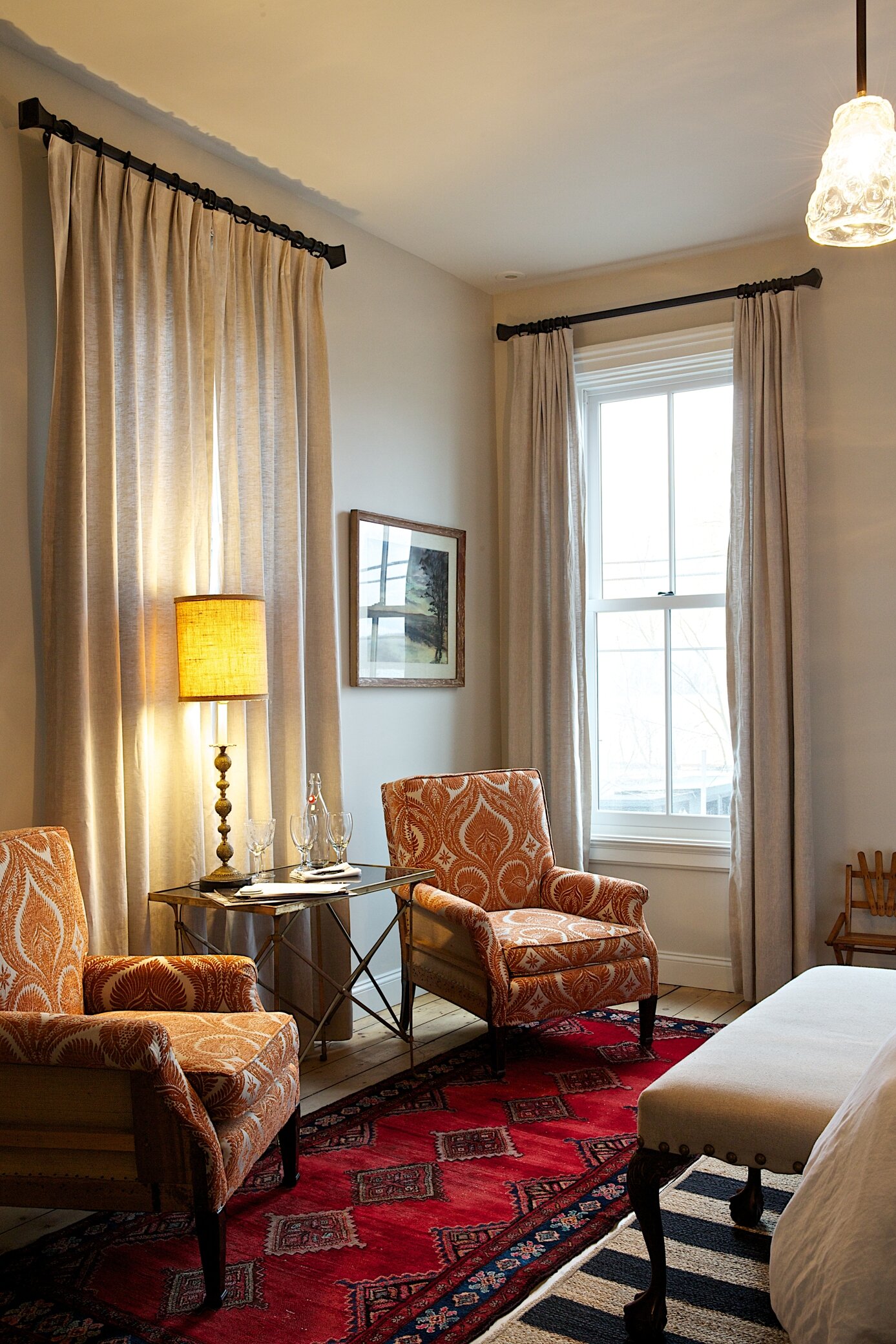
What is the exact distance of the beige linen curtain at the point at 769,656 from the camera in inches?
170

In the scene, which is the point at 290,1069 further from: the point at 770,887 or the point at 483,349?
the point at 483,349

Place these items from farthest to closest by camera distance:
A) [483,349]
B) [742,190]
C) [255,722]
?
[483,349] → [742,190] → [255,722]

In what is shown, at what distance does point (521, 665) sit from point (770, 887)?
1.45 metres

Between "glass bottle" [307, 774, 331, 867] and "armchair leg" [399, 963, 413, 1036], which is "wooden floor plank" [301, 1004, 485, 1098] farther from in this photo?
A: "glass bottle" [307, 774, 331, 867]

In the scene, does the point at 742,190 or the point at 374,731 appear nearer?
the point at 742,190

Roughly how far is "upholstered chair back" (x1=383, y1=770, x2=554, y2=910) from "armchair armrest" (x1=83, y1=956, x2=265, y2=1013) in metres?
1.24

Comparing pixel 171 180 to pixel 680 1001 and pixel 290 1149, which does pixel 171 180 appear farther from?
pixel 680 1001

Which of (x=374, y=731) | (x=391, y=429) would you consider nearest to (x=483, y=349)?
(x=391, y=429)

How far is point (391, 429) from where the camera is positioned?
4566 millimetres

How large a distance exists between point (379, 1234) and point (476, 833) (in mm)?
1797

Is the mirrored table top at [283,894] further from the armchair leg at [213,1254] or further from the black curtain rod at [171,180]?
the black curtain rod at [171,180]

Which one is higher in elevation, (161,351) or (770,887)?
(161,351)

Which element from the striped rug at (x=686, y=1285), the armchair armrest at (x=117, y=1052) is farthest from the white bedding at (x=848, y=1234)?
the armchair armrest at (x=117, y=1052)

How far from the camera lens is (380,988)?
4.32 meters
